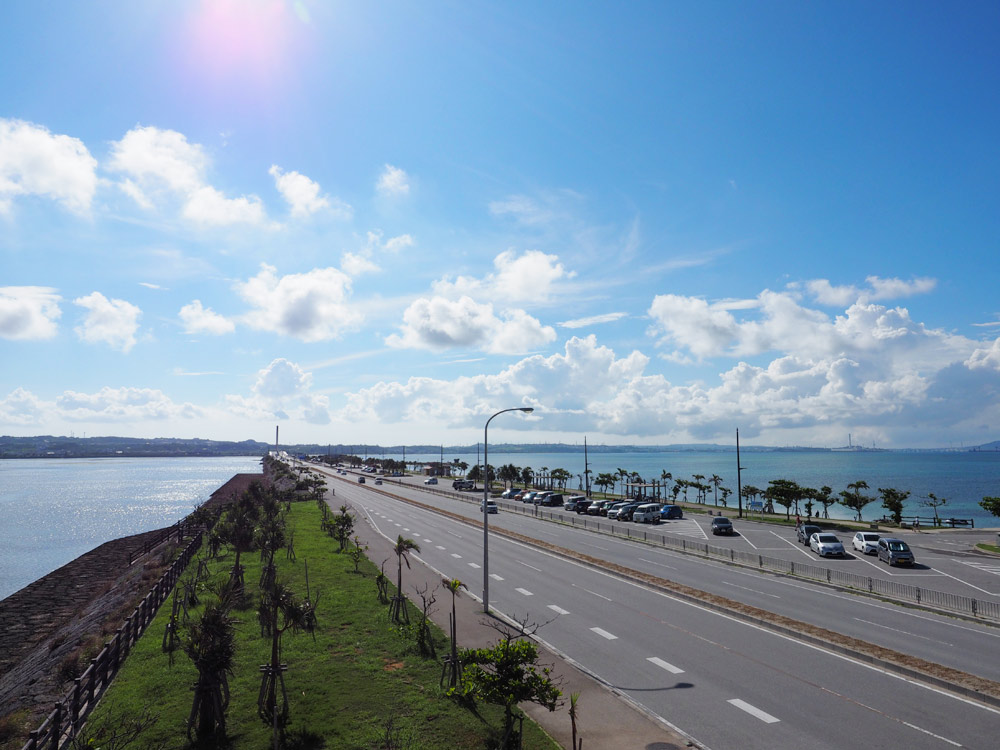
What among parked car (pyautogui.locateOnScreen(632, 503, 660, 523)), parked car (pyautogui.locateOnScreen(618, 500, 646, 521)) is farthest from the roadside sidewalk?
parked car (pyautogui.locateOnScreen(618, 500, 646, 521))

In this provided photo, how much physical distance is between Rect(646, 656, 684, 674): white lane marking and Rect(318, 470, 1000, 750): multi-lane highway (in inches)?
1.3

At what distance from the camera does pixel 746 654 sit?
20.5m

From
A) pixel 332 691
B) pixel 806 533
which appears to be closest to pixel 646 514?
pixel 806 533

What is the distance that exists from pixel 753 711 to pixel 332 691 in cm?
1176

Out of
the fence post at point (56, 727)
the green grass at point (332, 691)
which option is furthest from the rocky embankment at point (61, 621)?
the fence post at point (56, 727)

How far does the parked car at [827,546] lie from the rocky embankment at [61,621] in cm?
4400

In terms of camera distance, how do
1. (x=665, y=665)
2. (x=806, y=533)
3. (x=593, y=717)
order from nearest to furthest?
(x=593, y=717)
(x=665, y=665)
(x=806, y=533)

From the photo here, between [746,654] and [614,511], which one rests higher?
[746,654]

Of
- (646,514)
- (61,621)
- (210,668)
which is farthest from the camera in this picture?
(646,514)

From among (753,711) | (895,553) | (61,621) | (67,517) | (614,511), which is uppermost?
(753,711)

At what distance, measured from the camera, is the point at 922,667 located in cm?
1855

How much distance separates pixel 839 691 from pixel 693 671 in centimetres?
410

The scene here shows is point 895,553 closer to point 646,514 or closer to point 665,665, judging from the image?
point 665,665

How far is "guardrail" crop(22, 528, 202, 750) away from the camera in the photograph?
45.6 feet
